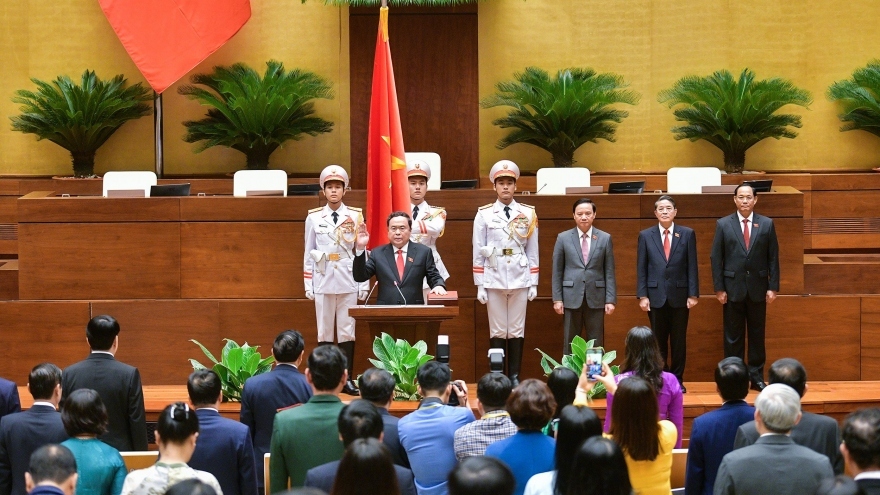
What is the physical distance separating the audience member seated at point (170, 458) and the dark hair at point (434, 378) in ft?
3.15

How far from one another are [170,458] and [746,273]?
17.0 feet

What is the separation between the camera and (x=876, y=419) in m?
3.54

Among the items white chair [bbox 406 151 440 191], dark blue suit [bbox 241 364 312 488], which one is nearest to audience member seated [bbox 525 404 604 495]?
dark blue suit [bbox 241 364 312 488]

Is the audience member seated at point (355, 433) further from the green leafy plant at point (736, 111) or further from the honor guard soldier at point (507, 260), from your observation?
the green leafy plant at point (736, 111)

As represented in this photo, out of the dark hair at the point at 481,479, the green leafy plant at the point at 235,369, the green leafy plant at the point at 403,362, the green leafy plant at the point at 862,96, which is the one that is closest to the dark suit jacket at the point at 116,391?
the green leafy plant at the point at 235,369

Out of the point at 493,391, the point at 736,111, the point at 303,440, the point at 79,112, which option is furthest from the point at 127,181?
the point at 493,391

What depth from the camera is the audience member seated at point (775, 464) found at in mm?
3719

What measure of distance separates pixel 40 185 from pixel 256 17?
2782mm

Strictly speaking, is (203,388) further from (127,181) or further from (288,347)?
(127,181)

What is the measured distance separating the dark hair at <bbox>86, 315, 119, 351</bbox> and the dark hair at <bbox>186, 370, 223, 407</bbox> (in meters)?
0.93

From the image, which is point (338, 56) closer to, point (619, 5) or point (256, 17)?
point (256, 17)

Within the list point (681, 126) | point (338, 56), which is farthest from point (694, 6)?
point (338, 56)

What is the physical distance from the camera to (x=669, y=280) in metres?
8.02

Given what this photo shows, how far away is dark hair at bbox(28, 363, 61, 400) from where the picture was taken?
470 cm
